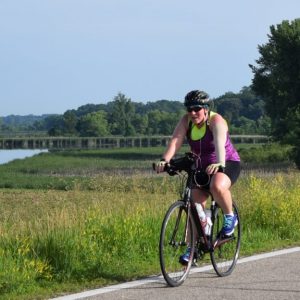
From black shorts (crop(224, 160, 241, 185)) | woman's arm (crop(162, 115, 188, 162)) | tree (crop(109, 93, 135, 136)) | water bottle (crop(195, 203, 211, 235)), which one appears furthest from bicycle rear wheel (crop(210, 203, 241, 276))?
tree (crop(109, 93, 135, 136))

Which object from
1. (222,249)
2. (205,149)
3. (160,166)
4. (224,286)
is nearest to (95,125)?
(222,249)

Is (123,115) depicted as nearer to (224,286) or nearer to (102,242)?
(102,242)

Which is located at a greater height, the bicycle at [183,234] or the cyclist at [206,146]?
the cyclist at [206,146]

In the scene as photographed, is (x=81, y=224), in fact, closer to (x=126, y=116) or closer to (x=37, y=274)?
(x=37, y=274)

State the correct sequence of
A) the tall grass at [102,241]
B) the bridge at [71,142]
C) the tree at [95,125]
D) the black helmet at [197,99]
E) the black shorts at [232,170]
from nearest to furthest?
the black helmet at [197,99]
the tall grass at [102,241]
the black shorts at [232,170]
the bridge at [71,142]
the tree at [95,125]

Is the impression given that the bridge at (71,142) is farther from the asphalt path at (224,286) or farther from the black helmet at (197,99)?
the black helmet at (197,99)

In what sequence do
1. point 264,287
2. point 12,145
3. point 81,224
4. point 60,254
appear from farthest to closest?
1. point 12,145
2. point 81,224
3. point 60,254
4. point 264,287

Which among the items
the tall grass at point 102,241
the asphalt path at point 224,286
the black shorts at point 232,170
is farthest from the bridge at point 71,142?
the black shorts at point 232,170

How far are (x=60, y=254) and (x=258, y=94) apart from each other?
5670 cm

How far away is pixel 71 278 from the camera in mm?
6859

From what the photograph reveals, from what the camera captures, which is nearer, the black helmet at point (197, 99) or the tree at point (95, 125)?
the black helmet at point (197, 99)

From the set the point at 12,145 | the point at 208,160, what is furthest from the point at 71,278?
the point at 12,145

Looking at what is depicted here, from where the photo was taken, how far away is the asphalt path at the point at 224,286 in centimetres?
607

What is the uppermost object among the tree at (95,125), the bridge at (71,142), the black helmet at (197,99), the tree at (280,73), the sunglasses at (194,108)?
the tree at (280,73)
